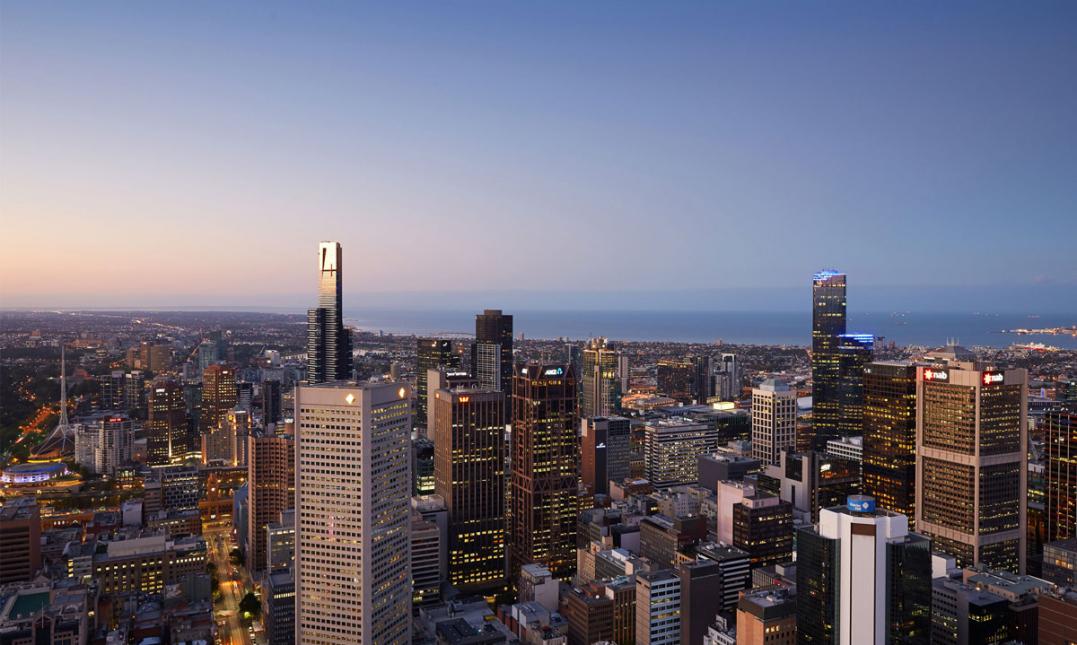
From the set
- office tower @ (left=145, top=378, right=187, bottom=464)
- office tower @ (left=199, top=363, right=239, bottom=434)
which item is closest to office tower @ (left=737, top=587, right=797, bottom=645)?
office tower @ (left=145, top=378, right=187, bottom=464)

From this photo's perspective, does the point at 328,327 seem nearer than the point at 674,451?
No

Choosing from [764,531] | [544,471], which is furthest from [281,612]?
[764,531]

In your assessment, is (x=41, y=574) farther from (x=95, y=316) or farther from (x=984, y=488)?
(x=95, y=316)

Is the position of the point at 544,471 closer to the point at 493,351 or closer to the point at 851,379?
the point at 493,351

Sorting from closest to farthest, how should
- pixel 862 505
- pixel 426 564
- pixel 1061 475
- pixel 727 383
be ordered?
pixel 862 505
pixel 426 564
pixel 1061 475
pixel 727 383

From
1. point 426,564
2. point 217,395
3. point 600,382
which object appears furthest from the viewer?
point 600,382

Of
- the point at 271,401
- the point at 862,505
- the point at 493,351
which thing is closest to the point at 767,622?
the point at 862,505

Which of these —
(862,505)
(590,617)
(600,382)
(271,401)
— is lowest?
(590,617)

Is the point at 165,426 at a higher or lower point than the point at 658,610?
higher
